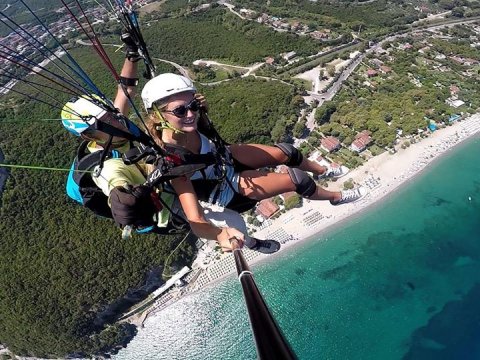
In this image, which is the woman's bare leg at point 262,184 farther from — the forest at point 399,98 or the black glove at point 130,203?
the forest at point 399,98

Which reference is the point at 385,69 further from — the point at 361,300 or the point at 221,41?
the point at 361,300

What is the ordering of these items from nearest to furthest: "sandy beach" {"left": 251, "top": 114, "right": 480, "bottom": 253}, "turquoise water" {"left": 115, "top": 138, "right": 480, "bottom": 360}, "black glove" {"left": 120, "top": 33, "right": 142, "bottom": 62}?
"black glove" {"left": 120, "top": 33, "right": 142, "bottom": 62} → "turquoise water" {"left": 115, "top": 138, "right": 480, "bottom": 360} → "sandy beach" {"left": 251, "top": 114, "right": 480, "bottom": 253}

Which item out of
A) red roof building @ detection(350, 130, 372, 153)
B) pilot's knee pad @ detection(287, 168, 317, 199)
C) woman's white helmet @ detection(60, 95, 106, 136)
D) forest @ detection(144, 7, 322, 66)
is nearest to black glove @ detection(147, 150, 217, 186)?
woman's white helmet @ detection(60, 95, 106, 136)

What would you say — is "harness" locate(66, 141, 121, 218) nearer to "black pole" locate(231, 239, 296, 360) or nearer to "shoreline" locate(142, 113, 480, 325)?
"black pole" locate(231, 239, 296, 360)

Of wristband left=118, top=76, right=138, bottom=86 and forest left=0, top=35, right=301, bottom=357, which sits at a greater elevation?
wristband left=118, top=76, right=138, bottom=86

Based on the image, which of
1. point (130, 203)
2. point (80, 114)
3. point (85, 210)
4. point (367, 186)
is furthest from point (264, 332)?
point (367, 186)
